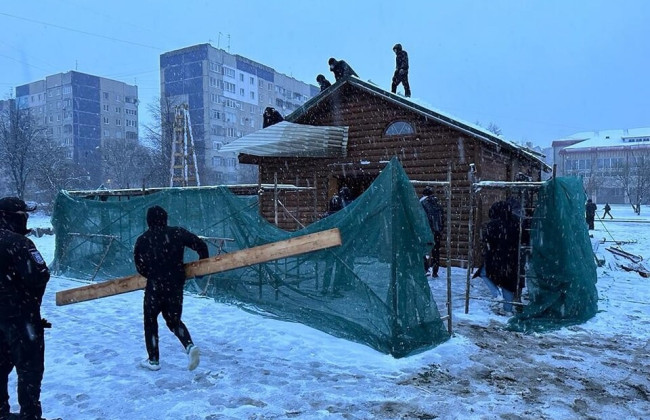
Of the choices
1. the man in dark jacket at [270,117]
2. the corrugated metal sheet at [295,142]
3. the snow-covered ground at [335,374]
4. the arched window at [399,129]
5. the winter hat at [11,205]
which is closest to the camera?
the winter hat at [11,205]

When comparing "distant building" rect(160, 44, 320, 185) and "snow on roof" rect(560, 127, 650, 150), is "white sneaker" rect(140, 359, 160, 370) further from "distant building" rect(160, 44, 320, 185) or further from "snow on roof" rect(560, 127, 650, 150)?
"snow on roof" rect(560, 127, 650, 150)

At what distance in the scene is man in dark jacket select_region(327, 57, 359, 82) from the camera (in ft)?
42.5

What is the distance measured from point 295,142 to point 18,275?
9208mm

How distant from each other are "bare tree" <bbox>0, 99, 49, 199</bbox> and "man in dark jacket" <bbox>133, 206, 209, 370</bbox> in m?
28.3

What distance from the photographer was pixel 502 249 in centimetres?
687

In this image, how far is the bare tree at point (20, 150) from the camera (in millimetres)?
28016

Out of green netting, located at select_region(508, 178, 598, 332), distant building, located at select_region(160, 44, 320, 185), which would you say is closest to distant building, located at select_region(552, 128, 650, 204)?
distant building, located at select_region(160, 44, 320, 185)

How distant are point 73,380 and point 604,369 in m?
5.67

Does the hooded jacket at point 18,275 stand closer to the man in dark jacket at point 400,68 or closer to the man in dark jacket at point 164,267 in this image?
the man in dark jacket at point 164,267

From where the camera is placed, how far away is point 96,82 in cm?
6919

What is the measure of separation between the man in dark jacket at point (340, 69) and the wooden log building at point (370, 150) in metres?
0.29

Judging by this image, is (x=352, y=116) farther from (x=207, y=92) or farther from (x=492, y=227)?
(x=207, y=92)

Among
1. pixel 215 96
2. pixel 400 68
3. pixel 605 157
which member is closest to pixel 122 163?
pixel 215 96

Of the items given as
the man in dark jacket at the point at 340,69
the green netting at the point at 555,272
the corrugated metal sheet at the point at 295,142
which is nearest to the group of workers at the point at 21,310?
the green netting at the point at 555,272
